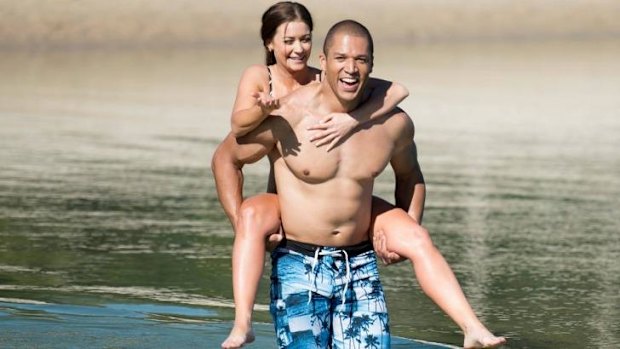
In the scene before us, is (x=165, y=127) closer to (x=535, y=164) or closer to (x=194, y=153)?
(x=194, y=153)

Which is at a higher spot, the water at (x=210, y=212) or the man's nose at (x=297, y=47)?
the man's nose at (x=297, y=47)

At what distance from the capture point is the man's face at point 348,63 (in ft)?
21.2

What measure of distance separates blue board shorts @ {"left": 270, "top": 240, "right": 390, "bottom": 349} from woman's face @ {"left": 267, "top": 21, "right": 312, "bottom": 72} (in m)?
0.87

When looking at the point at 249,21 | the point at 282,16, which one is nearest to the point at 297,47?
the point at 282,16

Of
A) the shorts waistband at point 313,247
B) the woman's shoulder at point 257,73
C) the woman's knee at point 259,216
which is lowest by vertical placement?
the shorts waistband at point 313,247

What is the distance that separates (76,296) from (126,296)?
→ 31cm

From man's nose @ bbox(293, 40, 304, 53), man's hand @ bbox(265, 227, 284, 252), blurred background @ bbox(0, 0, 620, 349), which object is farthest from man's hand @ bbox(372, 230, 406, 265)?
blurred background @ bbox(0, 0, 620, 349)

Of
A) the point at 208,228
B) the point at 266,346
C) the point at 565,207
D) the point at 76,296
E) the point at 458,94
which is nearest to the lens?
the point at 266,346

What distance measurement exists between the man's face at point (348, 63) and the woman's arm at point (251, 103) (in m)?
0.27

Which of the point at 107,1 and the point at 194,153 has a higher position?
the point at 107,1

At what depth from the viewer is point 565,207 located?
13703 mm

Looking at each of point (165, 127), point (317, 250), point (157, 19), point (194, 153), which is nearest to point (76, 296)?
point (317, 250)

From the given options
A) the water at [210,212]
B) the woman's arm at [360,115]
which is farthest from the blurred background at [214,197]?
the woman's arm at [360,115]

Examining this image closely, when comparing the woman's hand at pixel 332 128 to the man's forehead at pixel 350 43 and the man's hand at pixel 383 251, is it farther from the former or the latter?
the man's hand at pixel 383 251
